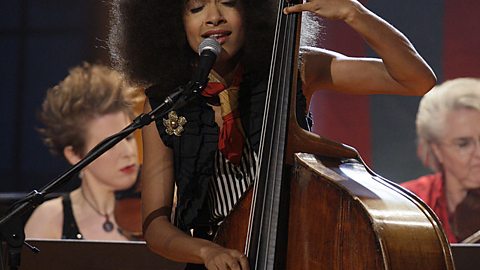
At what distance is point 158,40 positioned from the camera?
1768 millimetres

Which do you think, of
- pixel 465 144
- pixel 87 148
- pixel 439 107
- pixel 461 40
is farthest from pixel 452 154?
pixel 87 148

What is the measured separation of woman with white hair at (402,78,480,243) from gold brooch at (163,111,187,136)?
5.15 feet

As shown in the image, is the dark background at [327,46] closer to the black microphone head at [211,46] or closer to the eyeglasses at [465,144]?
the eyeglasses at [465,144]

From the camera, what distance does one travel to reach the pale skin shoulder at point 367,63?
4.49ft

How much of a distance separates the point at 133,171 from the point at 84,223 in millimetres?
284

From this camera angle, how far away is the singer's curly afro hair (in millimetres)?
1650

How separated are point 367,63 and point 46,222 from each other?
79.4 inches

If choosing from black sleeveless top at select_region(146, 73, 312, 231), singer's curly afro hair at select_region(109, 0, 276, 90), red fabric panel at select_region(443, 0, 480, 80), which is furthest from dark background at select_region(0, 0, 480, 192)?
black sleeveless top at select_region(146, 73, 312, 231)

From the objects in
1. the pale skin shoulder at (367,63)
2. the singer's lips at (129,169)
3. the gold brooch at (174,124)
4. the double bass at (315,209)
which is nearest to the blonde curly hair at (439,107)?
the singer's lips at (129,169)

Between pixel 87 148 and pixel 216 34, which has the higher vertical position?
pixel 216 34

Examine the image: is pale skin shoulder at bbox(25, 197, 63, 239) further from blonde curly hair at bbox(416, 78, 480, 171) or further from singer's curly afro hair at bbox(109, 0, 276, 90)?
singer's curly afro hair at bbox(109, 0, 276, 90)

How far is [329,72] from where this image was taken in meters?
1.64

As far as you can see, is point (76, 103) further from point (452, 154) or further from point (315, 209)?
point (315, 209)

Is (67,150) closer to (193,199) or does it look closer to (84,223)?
(84,223)
